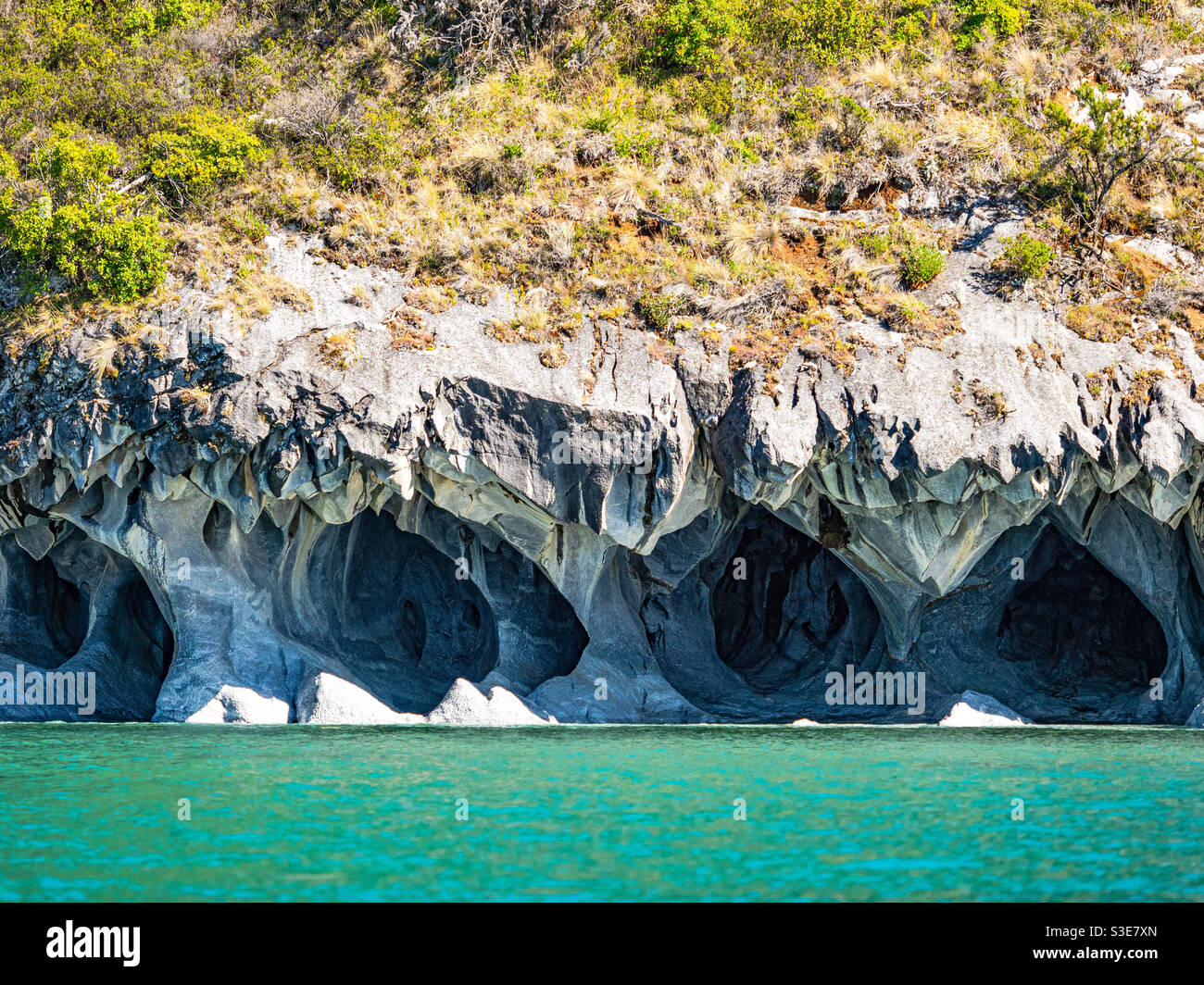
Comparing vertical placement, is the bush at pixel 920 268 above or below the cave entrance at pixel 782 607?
above

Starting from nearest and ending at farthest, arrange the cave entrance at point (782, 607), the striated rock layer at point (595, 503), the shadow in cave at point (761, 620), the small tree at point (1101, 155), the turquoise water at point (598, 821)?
the turquoise water at point (598, 821), the striated rock layer at point (595, 503), the shadow in cave at point (761, 620), the small tree at point (1101, 155), the cave entrance at point (782, 607)

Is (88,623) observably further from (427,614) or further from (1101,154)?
(1101,154)

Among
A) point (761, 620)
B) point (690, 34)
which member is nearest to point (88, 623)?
point (761, 620)

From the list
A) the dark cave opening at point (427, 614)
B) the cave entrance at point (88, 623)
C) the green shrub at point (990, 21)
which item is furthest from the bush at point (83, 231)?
the green shrub at point (990, 21)

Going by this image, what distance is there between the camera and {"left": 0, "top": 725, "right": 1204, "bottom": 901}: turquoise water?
863cm

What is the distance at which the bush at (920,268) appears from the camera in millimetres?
23125

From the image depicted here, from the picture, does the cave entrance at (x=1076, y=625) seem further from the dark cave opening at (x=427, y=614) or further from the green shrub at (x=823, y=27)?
the green shrub at (x=823, y=27)

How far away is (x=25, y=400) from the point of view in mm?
22047

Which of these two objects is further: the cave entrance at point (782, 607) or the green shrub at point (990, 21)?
the green shrub at point (990, 21)

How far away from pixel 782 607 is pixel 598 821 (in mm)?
14958

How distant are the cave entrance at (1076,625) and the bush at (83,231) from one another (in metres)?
18.0

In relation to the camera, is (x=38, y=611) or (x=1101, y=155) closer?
(x=1101, y=155)

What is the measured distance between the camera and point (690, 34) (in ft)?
93.5

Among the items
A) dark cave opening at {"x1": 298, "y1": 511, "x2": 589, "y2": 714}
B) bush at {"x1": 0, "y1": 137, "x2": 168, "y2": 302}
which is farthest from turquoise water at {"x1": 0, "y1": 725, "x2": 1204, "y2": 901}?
bush at {"x1": 0, "y1": 137, "x2": 168, "y2": 302}
